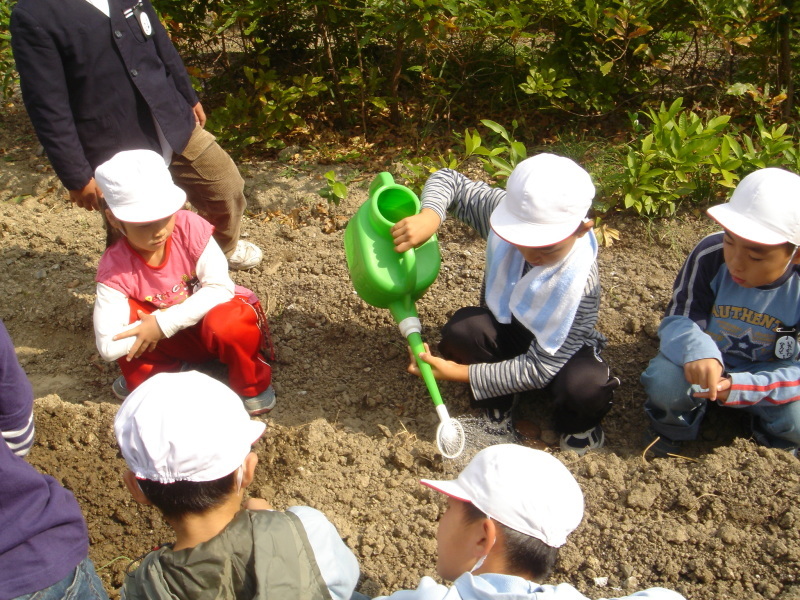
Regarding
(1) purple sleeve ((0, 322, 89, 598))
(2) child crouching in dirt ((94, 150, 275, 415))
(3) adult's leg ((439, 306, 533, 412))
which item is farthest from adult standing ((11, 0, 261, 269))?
(3) adult's leg ((439, 306, 533, 412))

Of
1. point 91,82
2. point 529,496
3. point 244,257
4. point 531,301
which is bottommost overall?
point 244,257

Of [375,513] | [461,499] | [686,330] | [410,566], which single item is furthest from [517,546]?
[686,330]

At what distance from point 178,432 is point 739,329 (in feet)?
5.48

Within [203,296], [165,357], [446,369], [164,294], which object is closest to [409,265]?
[446,369]

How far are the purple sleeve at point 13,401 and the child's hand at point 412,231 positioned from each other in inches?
42.5

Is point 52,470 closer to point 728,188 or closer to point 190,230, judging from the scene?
point 190,230

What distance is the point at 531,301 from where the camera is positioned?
84.4 inches

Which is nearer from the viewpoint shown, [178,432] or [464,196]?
[178,432]

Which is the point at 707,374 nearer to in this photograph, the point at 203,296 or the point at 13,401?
the point at 203,296

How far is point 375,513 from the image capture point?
7.03 ft

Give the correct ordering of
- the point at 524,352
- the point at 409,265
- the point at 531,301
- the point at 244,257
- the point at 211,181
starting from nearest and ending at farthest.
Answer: the point at 531,301
the point at 409,265
the point at 524,352
the point at 211,181
the point at 244,257

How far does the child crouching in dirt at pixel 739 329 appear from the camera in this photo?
1.89 meters

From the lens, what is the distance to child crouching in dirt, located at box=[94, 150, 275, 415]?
7.06 feet

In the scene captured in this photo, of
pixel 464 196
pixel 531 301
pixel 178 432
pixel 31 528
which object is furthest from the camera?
pixel 464 196
